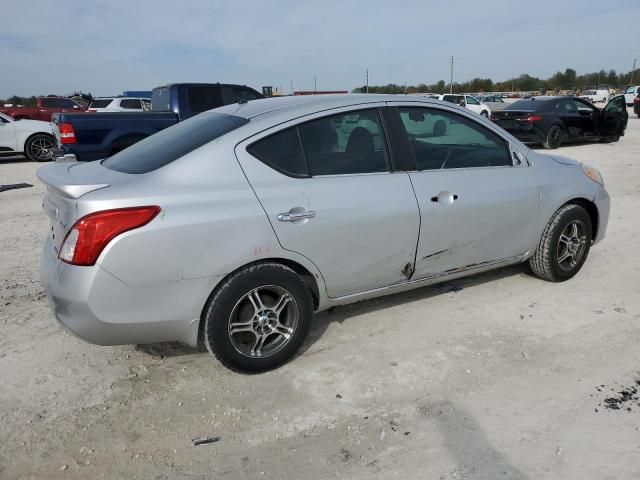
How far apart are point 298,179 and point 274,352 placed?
106cm

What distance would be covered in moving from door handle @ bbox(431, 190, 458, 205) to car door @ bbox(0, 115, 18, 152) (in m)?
12.9

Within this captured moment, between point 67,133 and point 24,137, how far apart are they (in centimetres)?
615

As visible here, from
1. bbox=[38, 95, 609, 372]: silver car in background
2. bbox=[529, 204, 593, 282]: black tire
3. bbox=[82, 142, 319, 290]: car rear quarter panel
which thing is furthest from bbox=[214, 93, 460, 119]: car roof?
bbox=[529, 204, 593, 282]: black tire

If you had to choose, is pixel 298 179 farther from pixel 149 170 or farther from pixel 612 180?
pixel 612 180

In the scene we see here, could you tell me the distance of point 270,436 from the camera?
101 inches

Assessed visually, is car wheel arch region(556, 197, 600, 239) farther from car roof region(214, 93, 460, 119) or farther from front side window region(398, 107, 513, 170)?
Answer: car roof region(214, 93, 460, 119)

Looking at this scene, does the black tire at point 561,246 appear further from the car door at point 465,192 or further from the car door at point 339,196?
the car door at point 339,196

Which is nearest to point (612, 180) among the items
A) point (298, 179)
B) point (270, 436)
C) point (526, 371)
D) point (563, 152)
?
point (563, 152)

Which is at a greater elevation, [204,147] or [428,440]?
[204,147]

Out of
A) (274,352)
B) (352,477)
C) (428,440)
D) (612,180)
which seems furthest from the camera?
(612,180)

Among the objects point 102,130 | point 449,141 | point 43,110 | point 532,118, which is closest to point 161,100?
point 102,130

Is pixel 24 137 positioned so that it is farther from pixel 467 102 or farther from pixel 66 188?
pixel 467 102

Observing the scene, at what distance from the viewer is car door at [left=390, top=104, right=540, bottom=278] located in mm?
3473

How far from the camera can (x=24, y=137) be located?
1292 centimetres
